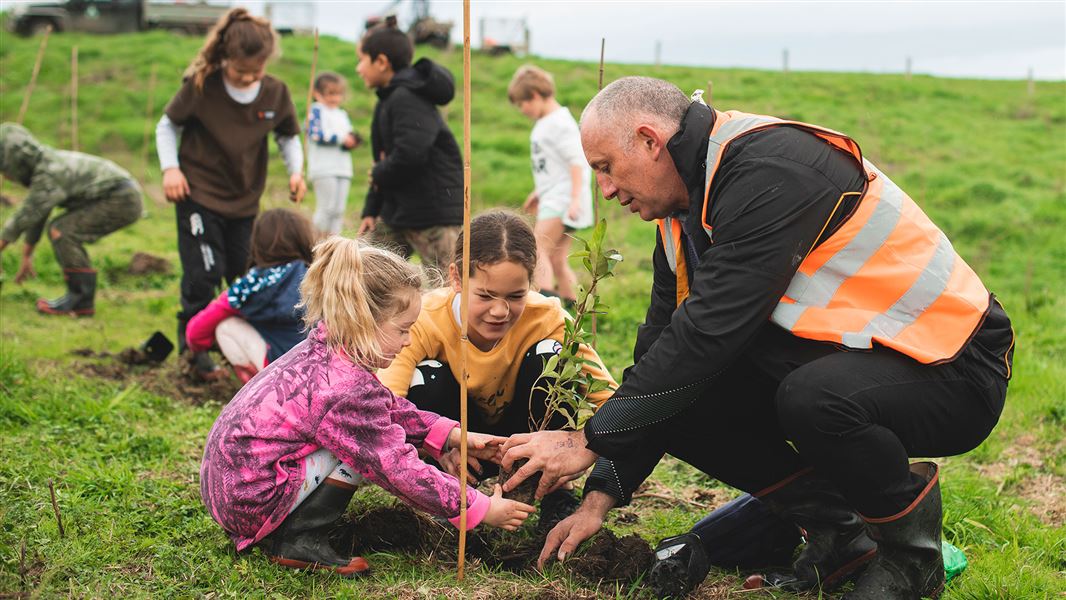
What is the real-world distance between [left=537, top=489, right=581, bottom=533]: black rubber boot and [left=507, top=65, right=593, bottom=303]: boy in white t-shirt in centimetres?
357

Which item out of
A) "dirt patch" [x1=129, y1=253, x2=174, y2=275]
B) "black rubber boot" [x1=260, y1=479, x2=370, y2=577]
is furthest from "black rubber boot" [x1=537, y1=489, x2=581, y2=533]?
"dirt patch" [x1=129, y1=253, x2=174, y2=275]

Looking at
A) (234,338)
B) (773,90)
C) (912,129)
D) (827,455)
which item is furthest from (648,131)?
(773,90)

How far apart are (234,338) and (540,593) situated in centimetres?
266

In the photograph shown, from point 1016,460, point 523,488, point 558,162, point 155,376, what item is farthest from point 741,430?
point 558,162

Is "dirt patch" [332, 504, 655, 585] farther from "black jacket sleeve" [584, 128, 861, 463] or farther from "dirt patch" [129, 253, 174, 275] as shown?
"dirt patch" [129, 253, 174, 275]

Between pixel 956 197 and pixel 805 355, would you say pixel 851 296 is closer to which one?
pixel 805 355

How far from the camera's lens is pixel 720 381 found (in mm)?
2967

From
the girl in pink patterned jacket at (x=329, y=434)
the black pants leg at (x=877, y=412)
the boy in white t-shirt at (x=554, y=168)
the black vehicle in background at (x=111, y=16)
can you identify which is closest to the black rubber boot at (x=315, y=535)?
the girl in pink patterned jacket at (x=329, y=434)

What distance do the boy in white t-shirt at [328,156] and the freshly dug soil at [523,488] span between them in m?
5.68

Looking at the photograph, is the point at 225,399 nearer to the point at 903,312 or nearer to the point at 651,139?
the point at 651,139

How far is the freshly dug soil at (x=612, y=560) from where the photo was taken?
2.82 metres

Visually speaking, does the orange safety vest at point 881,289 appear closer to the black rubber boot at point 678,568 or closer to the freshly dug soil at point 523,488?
the black rubber boot at point 678,568

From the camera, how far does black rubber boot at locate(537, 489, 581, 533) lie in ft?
10.9

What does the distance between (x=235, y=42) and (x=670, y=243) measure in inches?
129
